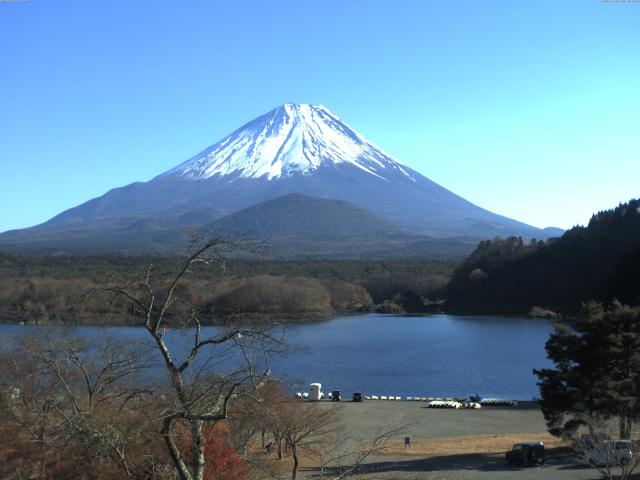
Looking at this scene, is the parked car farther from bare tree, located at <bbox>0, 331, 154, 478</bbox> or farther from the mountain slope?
the mountain slope

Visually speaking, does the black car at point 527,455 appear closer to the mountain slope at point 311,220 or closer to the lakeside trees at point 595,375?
the lakeside trees at point 595,375

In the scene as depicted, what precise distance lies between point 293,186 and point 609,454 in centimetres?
13124

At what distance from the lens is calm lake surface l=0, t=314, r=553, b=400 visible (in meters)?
23.9

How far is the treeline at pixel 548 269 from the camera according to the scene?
48.8 metres

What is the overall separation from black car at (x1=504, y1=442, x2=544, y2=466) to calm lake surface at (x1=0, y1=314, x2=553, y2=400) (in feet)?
24.2

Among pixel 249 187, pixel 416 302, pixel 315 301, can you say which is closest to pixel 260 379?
pixel 315 301

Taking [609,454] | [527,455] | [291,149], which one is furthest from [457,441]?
[291,149]

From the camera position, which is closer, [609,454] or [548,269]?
[609,454]

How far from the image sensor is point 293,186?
457 ft

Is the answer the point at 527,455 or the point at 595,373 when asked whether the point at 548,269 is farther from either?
the point at 527,455

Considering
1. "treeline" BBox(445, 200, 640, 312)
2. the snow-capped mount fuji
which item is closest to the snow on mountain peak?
the snow-capped mount fuji

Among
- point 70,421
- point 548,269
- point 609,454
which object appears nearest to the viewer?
point 70,421

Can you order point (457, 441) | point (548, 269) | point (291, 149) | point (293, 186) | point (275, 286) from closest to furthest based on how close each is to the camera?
point (457, 441)
point (275, 286)
point (548, 269)
point (293, 186)
point (291, 149)

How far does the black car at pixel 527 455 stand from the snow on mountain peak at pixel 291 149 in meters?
136
